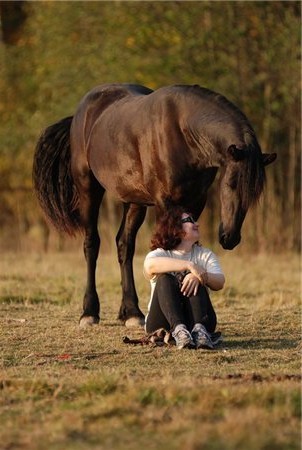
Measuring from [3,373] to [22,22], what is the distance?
20085mm

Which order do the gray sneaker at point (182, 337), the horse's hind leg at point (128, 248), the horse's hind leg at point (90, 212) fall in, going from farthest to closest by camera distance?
the horse's hind leg at point (90, 212) < the horse's hind leg at point (128, 248) < the gray sneaker at point (182, 337)

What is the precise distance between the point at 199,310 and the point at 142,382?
5.39 feet

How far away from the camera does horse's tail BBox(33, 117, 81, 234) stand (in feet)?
31.0

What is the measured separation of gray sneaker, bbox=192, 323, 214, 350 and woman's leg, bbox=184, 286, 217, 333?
0.05m

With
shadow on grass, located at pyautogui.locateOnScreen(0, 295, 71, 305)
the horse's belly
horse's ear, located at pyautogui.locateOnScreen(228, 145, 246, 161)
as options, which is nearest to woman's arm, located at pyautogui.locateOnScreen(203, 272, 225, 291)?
horse's ear, located at pyautogui.locateOnScreen(228, 145, 246, 161)

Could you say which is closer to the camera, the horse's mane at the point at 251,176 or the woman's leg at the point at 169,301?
the woman's leg at the point at 169,301

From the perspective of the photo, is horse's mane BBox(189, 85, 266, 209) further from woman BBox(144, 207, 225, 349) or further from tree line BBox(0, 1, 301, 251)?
tree line BBox(0, 1, 301, 251)

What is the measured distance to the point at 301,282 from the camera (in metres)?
12.4

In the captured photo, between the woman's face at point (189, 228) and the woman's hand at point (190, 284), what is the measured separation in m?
0.33

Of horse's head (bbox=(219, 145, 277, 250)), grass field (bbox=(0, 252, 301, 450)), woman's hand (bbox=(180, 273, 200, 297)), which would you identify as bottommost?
grass field (bbox=(0, 252, 301, 450))

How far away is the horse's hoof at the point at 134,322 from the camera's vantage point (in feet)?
27.1

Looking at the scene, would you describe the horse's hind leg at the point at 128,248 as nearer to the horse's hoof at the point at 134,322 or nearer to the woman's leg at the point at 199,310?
the horse's hoof at the point at 134,322

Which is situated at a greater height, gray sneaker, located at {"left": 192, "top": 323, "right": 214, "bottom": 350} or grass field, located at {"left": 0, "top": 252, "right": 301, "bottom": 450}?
gray sneaker, located at {"left": 192, "top": 323, "right": 214, "bottom": 350}

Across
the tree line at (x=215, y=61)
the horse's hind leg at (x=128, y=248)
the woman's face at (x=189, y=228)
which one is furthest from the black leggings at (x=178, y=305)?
the tree line at (x=215, y=61)
